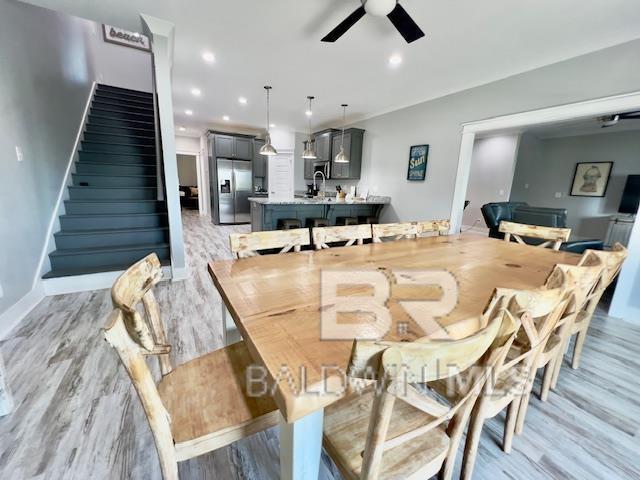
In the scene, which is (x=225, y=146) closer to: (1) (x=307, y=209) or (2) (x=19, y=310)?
(1) (x=307, y=209)

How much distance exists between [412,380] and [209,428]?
2.09 ft

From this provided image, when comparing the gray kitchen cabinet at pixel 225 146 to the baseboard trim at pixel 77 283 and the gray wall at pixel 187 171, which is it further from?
the gray wall at pixel 187 171

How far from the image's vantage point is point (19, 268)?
2240 mm

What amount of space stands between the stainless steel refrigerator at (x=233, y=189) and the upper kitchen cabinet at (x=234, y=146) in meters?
0.13

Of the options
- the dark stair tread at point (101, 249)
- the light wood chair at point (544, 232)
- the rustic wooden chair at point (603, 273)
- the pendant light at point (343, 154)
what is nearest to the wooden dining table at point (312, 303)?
the rustic wooden chair at point (603, 273)

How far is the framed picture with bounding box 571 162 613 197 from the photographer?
208 inches

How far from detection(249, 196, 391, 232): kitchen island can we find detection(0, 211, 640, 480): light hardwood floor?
207cm

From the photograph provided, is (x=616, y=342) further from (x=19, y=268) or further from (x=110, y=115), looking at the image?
(x=110, y=115)

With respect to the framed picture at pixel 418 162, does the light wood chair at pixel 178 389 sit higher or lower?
lower

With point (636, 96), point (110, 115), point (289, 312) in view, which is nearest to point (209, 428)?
point (289, 312)

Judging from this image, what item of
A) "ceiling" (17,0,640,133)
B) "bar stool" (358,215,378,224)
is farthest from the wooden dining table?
"bar stool" (358,215,378,224)

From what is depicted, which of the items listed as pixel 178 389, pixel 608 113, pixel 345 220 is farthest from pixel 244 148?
pixel 178 389

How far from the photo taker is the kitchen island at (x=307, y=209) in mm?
3857

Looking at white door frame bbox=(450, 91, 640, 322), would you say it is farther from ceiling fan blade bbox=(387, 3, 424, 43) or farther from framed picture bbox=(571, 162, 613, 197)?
framed picture bbox=(571, 162, 613, 197)
